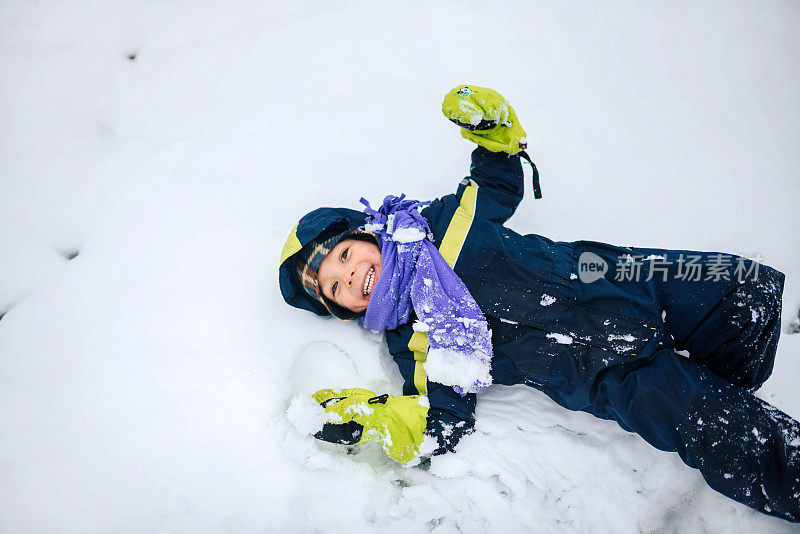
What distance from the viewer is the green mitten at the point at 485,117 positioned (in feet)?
4.72

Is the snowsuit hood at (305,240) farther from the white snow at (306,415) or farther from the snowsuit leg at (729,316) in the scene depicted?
the snowsuit leg at (729,316)

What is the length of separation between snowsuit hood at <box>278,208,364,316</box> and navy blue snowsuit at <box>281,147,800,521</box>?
0.03 meters

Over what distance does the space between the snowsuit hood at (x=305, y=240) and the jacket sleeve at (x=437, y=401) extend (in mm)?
313

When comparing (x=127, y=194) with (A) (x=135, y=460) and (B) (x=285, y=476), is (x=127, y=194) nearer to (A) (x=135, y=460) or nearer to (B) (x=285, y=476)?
(A) (x=135, y=460)

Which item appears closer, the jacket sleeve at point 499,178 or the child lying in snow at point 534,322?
the child lying in snow at point 534,322

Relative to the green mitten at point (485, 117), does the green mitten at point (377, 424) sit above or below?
below

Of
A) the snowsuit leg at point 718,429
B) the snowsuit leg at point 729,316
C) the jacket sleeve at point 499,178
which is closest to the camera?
the snowsuit leg at point 718,429

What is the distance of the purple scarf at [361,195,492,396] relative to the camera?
1375 mm

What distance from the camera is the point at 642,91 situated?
6.82 feet

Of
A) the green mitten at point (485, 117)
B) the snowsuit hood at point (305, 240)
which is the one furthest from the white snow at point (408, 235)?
the green mitten at point (485, 117)

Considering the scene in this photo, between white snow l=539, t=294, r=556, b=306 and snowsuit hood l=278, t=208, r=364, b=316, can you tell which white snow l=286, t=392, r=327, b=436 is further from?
white snow l=539, t=294, r=556, b=306

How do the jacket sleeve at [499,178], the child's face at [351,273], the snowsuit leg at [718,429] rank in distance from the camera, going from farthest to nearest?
the jacket sleeve at [499,178]
the child's face at [351,273]
the snowsuit leg at [718,429]

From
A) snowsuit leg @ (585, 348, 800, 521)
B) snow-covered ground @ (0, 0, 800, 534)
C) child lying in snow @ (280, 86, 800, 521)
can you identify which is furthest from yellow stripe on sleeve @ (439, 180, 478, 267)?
snowsuit leg @ (585, 348, 800, 521)

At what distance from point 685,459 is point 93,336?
1.85m
